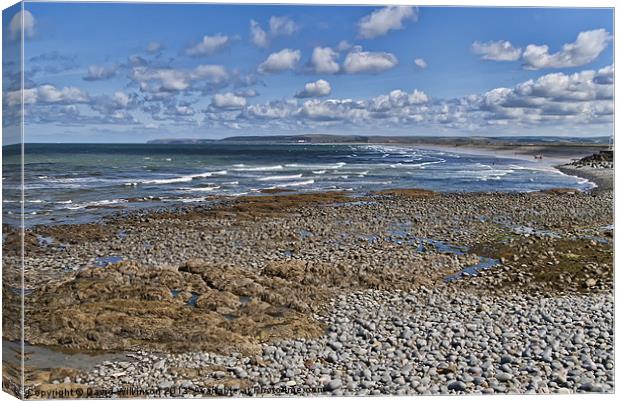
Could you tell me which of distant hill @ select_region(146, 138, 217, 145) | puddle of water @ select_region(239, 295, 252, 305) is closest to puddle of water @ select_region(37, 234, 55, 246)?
distant hill @ select_region(146, 138, 217, 145)

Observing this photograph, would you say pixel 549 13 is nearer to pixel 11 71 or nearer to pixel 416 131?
pixel 416 131

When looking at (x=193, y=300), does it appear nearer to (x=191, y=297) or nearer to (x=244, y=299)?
(x=191, y=297)

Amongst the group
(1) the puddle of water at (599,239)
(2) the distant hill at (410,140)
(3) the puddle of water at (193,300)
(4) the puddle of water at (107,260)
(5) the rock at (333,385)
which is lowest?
(5) the rock at (333,385)

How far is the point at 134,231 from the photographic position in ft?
27.1

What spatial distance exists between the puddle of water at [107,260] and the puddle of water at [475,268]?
4079 millimetres

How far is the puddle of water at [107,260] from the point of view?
26.8 ft

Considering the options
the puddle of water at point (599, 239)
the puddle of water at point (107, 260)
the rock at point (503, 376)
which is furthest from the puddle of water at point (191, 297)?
the puddle of water at point (599, 239)

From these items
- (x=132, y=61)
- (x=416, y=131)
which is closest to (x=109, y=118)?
(x=132, y=61)

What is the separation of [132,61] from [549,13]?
4.85 m

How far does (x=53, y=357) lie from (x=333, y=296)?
323 centimetres

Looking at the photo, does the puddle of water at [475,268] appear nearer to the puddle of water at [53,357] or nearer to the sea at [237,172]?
the sea at [237,172]

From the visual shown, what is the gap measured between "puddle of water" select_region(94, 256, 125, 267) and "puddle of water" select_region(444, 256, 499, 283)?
4.08m

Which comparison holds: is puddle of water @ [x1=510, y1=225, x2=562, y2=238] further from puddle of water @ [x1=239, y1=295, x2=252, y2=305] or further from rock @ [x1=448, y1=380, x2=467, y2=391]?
puddle of water @ [x1=239, y1=295, x2=252, y2=305]

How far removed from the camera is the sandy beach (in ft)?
24.3
